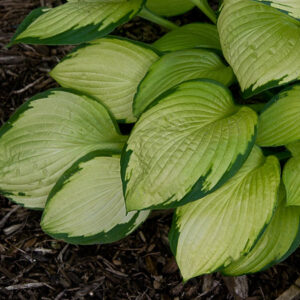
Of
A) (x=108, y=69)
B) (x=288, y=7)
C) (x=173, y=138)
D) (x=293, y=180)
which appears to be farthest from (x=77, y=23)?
(x=293, y=180)

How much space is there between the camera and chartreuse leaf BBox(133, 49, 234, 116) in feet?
4.03

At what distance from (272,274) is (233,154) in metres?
0.57

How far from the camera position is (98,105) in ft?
4.18

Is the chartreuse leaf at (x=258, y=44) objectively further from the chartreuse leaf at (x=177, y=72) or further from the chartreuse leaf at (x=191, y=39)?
the chartreuse leaf at (x=191, y=39)

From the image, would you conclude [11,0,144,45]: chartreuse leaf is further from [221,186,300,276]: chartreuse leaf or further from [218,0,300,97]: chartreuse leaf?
[221,186,300,276]: chartreuse leaf

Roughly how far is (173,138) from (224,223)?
0.80 feet

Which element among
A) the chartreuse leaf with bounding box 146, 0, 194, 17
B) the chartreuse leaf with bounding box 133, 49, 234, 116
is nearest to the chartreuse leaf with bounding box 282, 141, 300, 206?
the chartreuse leaf with bounding box 133, 49, 234, 116

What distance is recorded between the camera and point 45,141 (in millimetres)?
1236

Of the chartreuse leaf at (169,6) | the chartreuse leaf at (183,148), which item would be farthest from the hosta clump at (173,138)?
the chartreuse leaf at (169,6)

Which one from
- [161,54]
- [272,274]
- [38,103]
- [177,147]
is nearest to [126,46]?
[161,54]

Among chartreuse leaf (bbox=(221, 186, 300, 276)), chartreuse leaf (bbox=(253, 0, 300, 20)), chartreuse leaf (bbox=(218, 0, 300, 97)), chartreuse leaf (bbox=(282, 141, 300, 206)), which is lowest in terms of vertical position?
chartreuse leaf (bbox=(221, 186, 300, 276))

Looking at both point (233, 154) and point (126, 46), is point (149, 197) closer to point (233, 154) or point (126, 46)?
point (233, 154)

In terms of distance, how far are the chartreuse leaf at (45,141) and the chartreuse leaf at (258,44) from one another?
0.42m

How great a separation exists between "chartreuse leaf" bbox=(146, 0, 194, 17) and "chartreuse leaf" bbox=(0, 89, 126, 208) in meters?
0.47
